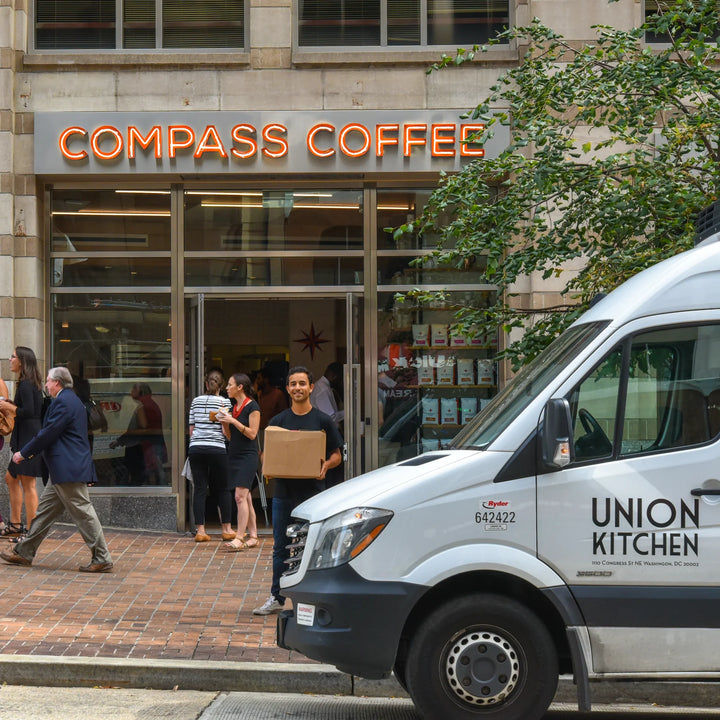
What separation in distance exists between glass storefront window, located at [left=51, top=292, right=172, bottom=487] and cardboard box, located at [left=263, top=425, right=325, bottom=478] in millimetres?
5536

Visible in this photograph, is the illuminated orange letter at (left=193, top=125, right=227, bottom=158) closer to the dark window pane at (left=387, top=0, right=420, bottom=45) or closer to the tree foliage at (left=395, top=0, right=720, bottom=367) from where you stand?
the dark window pane at (left=387, top=0, right=420, bottom=45)

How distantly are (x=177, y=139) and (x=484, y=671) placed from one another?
895cm

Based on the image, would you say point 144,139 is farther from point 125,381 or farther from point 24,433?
point 24,433

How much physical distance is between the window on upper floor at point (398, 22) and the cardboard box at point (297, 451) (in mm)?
6814

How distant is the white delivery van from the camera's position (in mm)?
5836

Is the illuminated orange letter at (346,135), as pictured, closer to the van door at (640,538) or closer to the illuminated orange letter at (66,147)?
the illuminated orange letter at (66,147)

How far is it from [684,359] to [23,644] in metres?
4.67

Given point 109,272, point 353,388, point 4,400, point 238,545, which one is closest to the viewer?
point 4,400

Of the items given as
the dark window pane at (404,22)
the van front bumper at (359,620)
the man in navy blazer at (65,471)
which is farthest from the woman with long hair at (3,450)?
the van front bumper at (359,620)

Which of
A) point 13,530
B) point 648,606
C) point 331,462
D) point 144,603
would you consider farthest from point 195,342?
point 648,606

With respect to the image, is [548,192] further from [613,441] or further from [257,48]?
[257,48]

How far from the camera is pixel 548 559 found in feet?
19.2

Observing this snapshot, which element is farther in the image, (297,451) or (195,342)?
(195,342)

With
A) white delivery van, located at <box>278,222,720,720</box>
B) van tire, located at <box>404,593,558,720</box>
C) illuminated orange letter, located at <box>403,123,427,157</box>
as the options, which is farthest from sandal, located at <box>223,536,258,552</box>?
van tire, located at <box>404,593,558,720</box>
